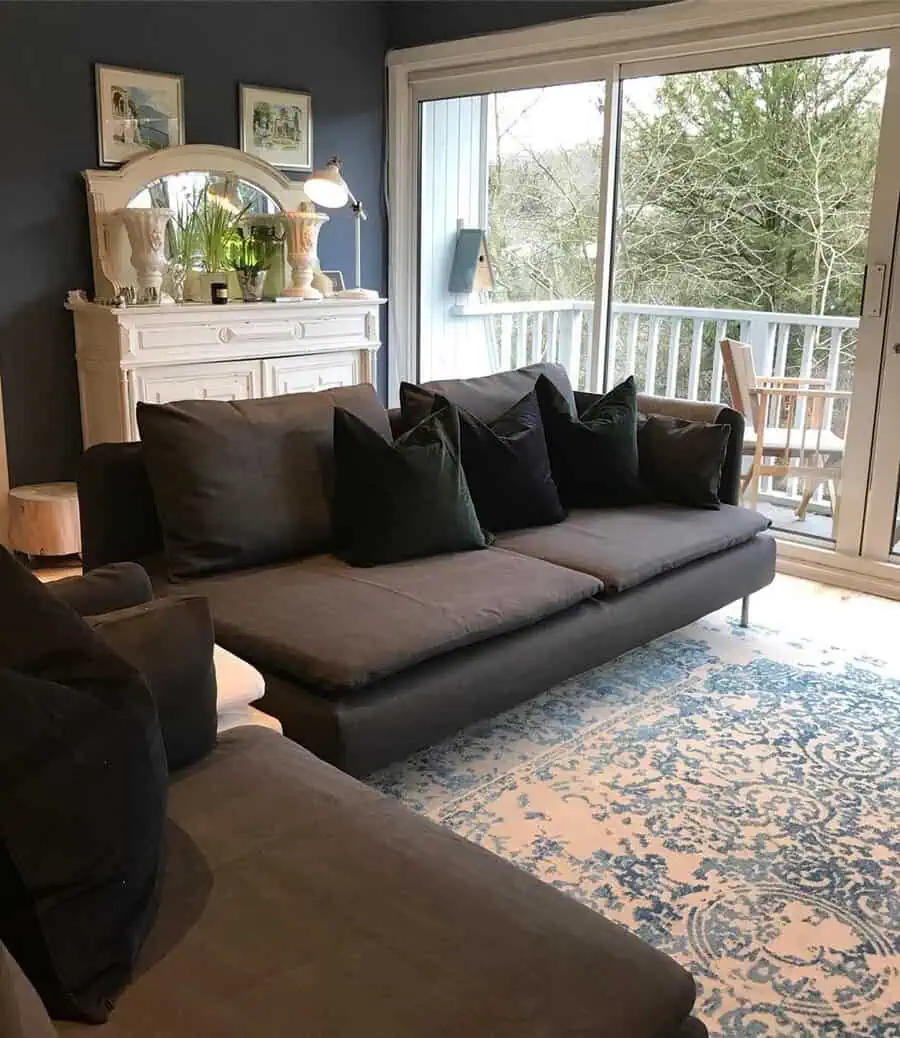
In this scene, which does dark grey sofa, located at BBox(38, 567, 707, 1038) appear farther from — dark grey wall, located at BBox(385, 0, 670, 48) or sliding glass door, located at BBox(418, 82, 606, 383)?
dark grey wall, located at BBox(385, 0, 670, 48)

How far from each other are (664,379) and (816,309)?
0.98 m

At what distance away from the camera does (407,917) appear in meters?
1.37

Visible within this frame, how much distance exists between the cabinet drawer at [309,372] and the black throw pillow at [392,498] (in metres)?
1.76

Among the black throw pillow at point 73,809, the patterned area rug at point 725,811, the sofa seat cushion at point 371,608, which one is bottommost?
the patterned area rug at point 725,811

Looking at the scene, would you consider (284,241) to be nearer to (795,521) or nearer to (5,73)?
(5,73)

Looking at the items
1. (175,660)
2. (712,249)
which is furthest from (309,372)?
(175,660)

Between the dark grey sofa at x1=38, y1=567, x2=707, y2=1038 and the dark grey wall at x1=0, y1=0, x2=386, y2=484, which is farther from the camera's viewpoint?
the dark grey wall at x1=0, y1=0, x2=386, y2=484

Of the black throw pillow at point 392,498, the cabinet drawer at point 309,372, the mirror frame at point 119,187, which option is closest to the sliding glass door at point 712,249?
the cabinet drawer at point 309,372

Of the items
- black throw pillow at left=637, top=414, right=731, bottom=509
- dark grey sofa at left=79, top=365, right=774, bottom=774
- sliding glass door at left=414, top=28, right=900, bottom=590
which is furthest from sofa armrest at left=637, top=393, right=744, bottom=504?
sliding glass door at left=414, top=28, right=900, bottom=590

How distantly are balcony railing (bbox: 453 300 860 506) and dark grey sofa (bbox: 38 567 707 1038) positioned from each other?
3.37m

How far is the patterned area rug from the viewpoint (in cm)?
194

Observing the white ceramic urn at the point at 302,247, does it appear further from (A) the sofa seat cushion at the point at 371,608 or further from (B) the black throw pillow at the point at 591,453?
(A) the sofa seat cushion at the point at 371,608

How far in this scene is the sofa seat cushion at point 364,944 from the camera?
3.94 feet

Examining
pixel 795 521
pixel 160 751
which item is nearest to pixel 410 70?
pixel 795 521
